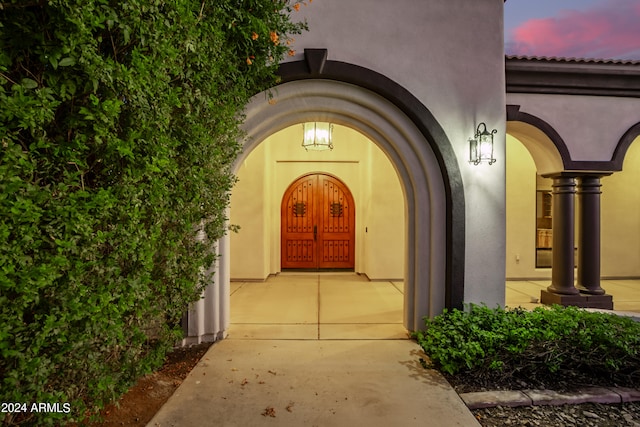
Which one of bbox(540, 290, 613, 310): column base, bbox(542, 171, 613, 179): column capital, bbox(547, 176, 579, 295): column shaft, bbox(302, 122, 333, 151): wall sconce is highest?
bbox(302, 122, 333, 151): wall sconce

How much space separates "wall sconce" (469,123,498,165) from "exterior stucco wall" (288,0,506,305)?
70 mm

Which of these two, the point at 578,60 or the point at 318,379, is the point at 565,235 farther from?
the point at 318,379

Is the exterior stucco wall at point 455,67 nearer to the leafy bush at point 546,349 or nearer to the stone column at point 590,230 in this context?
the leafy bush at point 546,349

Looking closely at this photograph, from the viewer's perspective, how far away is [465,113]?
4539 millimetres

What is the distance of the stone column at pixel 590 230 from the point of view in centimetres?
626

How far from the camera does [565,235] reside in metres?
6.29

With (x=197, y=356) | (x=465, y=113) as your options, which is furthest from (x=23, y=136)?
(x=465, y=113)

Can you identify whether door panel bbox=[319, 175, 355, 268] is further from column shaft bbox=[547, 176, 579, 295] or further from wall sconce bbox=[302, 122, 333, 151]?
column shaft bbox=[547, 176, 579, 295]

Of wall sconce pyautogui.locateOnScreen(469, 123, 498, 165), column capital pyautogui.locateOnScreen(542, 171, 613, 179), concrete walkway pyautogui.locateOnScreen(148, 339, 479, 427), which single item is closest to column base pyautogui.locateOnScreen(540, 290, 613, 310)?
→ column capital pyautogui.locateOnScreen(542, 171, 613, 179)

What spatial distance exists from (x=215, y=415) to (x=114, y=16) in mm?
2908

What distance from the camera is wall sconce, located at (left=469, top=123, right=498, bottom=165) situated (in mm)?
4410

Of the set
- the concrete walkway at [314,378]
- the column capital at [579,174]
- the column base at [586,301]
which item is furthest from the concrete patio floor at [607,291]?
the concrete walkway at [314,378]

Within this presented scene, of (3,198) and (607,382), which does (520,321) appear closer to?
(607,382)

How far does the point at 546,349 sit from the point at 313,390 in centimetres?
235
